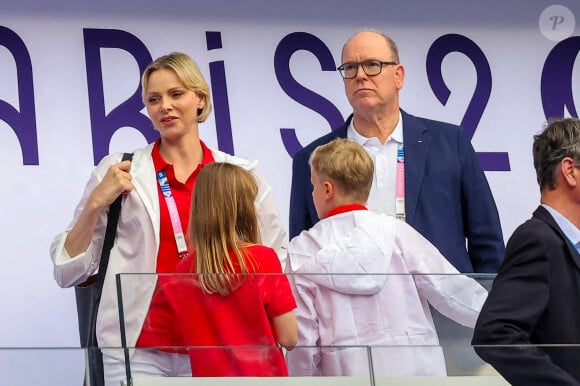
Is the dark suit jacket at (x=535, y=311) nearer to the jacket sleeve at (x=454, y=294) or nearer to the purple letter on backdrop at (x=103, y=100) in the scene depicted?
the jacket sleeve at (x=454, y=294)

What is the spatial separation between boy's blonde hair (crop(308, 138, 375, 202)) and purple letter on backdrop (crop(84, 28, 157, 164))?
7.23ft

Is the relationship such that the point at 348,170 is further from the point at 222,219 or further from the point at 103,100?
the point at 103,100

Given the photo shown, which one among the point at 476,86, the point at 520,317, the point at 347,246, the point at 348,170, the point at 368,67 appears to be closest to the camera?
the point at 520,317

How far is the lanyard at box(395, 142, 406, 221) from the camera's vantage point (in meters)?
5.05

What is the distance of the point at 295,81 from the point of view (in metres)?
6.83

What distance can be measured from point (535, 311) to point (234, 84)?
11.7 ft

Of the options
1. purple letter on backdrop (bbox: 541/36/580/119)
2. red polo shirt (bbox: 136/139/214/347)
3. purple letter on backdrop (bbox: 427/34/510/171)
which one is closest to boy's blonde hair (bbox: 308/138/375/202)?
red polo shirt (bbox: 136/139/214/347)

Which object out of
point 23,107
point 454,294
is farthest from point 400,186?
point 23,107

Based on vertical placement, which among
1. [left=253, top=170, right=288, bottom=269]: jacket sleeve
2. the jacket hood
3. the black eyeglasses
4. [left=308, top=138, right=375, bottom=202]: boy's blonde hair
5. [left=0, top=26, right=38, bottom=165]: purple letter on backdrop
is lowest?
the jacket hood

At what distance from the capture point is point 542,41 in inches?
281

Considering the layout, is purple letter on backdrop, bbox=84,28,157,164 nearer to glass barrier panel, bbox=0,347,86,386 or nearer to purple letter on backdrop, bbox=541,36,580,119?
purple letter on backdrop, bbox=541,36,580,119

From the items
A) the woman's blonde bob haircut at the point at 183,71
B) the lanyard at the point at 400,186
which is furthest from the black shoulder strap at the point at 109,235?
the lanyard at the point at 400,186

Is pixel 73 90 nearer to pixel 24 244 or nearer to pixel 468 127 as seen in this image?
pixel 24 244

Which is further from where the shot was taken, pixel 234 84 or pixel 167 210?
pixel 234 84
